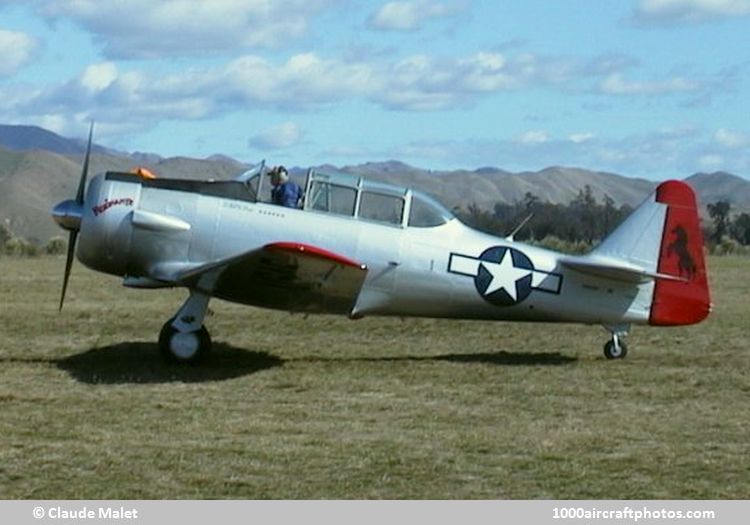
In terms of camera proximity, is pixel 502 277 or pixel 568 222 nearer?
pixel 502 277

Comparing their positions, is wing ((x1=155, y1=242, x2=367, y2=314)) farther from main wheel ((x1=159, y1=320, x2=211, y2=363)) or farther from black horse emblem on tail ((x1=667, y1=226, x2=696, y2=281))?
black horse emblem on tail ((x1=667, y1=226, x2=696, y2=281))

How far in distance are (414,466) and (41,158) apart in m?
114

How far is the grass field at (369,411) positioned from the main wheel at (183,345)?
0.40 feet

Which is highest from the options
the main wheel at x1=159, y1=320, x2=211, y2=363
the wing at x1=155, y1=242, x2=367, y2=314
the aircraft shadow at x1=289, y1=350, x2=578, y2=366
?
the wing at x1=155, y1=242, x2=367, y2=314

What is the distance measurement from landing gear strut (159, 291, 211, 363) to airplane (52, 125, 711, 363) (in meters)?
0.01

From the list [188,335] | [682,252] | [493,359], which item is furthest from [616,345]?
[188,335]

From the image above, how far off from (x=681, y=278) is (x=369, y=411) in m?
3.92

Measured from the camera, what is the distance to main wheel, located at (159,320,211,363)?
11.6m

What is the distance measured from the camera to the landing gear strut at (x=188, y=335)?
11.6m

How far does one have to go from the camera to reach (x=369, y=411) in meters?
9.62

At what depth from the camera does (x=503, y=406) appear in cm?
983

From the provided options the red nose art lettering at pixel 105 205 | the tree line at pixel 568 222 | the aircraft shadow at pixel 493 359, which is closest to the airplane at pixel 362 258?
the red nose art lettering at pixel 105 205

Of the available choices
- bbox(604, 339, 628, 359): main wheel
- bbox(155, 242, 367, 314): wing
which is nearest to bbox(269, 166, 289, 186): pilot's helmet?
bbox(155, 242, 367, 314): wing

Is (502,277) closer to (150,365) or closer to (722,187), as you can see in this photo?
(150,365)
